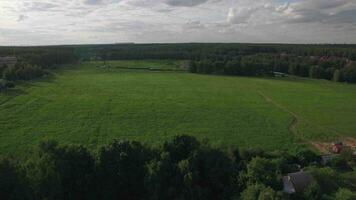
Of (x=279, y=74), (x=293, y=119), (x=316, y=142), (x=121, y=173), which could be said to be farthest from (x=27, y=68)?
(x=121, y=173)

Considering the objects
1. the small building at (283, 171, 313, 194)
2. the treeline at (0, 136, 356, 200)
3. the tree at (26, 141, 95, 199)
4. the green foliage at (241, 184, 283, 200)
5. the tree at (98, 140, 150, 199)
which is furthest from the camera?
the tree at (98, 140, 150, 199)

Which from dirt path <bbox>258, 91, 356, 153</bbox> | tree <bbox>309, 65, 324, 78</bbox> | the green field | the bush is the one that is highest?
tree <bbox>309, 65, 324, 78</bbox>

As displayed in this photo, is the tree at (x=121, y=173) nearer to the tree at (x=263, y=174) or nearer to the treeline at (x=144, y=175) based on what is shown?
the treeline at (x=144, y=175)

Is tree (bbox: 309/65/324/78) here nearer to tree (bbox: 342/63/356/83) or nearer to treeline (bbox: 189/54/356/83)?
treeline (bbox: 189/54/356/83)

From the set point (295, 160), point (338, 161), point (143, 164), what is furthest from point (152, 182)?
point (338, 161)

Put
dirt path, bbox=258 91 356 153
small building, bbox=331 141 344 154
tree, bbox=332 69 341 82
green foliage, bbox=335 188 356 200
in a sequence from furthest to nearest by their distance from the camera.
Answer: tree, bbox=332 69 341 82
dirt path, bbox=258 91 356 153
small building, bbox=331 141 344 154
green foliage, bbox=335 188 356 200

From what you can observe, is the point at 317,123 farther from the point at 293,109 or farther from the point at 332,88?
the point at 332,88

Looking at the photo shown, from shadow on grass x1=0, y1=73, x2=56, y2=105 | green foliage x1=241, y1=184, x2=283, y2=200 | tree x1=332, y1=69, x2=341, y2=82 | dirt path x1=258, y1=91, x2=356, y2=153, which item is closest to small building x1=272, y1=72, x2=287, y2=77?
tree x1=332, y1=69, x2=341, y2=82
